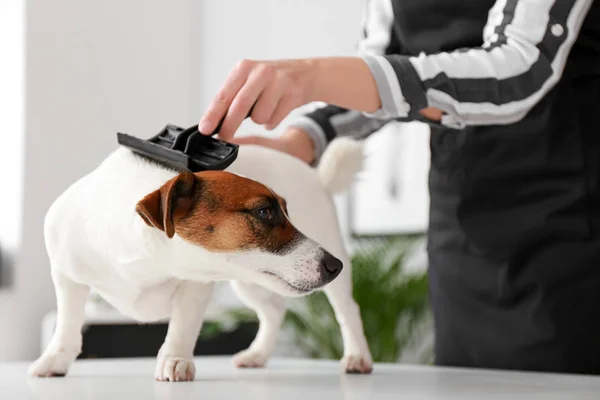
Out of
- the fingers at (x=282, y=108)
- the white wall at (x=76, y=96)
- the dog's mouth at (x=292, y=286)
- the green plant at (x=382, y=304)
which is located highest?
the fingers at (x=282, y=108)

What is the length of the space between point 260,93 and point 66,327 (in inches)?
16.7

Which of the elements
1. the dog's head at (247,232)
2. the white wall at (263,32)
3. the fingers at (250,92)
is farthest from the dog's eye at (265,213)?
the white wall at (263,32)

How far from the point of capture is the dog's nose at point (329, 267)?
0.90 m

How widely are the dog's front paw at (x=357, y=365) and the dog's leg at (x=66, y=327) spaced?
0.36 metres

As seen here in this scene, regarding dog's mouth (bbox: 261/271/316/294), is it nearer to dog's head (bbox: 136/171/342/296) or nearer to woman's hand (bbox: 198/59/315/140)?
dog's head (bbox: 136/171/342/296)

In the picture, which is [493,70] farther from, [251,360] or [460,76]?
[251,360]

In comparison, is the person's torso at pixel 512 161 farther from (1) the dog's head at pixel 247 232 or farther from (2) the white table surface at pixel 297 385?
(1) the dog's head at pixel 247 232

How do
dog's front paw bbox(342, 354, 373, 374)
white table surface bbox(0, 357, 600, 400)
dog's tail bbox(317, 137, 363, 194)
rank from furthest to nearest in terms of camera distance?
dog's tail bbox(317, 137, 363, 194) < dog's front paw bbox(342, 354, 373, 374) < white table surface bbox(0, 357, 600, 400)

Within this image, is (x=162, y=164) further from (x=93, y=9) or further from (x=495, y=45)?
(x=93, y=9)

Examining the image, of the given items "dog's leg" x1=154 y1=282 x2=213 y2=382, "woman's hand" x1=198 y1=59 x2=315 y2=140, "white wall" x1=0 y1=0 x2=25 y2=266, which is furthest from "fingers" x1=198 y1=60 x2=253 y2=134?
"white wall" x1=0 y1=0 x2=25 y2=266

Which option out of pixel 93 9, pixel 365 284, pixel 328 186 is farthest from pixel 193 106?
pixel 328 186

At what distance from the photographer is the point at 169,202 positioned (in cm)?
87

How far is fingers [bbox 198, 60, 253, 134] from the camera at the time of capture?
0.87 meters

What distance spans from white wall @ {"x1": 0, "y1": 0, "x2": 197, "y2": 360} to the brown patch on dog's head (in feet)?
8.32
